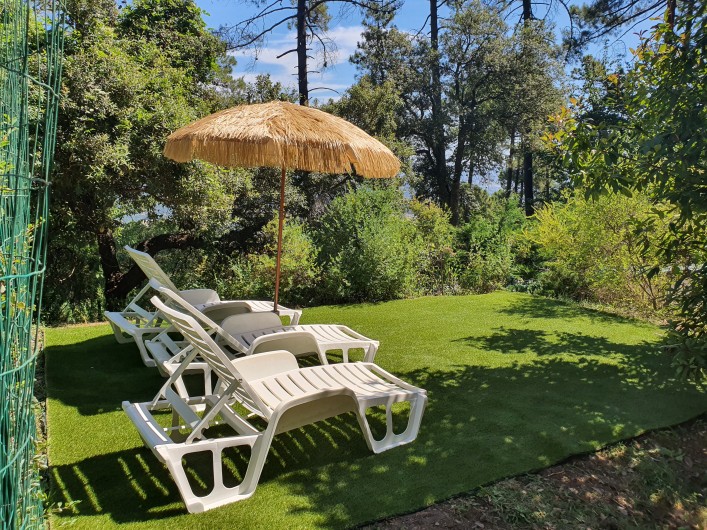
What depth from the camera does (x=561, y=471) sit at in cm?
323

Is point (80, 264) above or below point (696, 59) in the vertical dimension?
below

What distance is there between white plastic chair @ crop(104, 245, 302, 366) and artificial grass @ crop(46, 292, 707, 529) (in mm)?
333

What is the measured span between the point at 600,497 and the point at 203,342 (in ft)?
8.78

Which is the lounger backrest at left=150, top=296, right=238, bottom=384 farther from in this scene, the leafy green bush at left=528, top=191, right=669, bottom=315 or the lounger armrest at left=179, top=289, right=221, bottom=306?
the leafy green bush at left=528, top=191, right=669, bottom=315

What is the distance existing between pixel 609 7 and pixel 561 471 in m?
17.5

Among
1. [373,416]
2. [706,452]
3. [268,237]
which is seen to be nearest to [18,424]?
[373,416]

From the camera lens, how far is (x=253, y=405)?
3186mm

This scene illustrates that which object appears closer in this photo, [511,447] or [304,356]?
[511,447]

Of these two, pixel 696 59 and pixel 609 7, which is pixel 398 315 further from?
pixel 609 7

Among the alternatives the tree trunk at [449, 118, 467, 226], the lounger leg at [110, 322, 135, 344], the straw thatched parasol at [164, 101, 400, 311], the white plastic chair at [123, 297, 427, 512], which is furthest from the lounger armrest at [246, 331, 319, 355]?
the tree trunk at [449, 118, 467, 226]

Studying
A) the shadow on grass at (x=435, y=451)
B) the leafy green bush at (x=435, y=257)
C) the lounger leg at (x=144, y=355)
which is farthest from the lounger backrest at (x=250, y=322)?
the leafy green bush at (x=435, y=257)

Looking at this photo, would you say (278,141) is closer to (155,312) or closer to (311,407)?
(311,407)

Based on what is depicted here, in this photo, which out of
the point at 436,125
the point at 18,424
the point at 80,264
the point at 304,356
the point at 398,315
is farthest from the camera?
the point at 436,125

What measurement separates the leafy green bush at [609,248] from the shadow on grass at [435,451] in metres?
3.35
